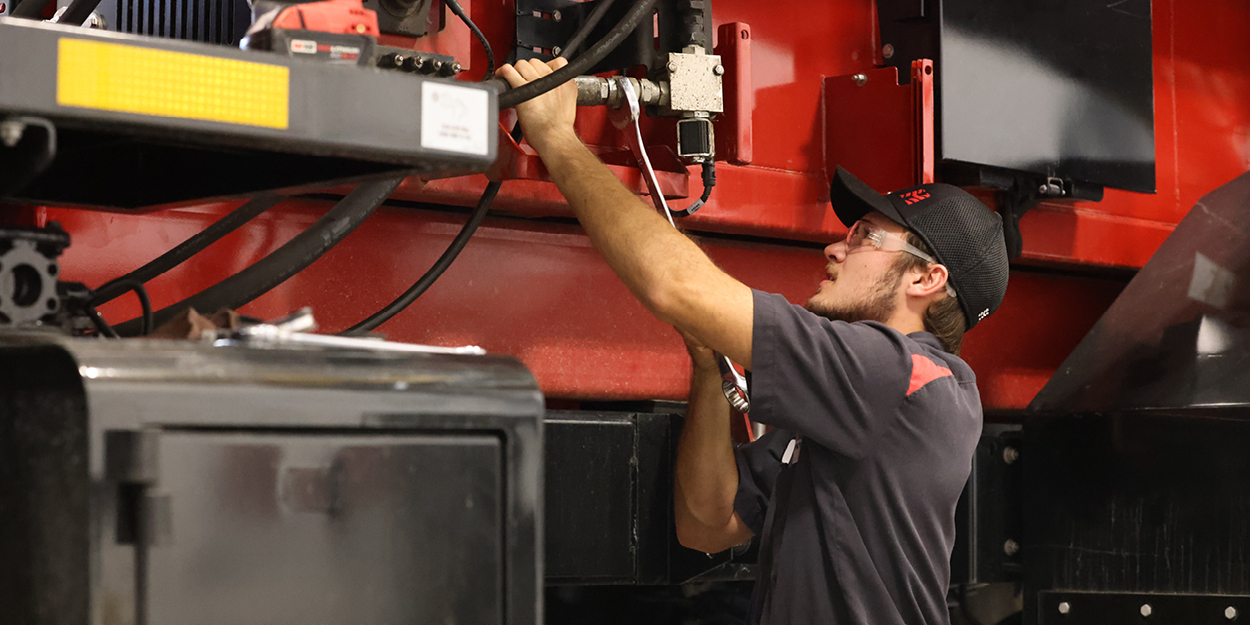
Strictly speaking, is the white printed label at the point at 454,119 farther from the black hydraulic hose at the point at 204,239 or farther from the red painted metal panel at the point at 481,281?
the red painted metal panel at the point at 481,281

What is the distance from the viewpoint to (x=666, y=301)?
1515 millimetres

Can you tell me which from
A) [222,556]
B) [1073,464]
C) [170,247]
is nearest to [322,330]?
[170,247]

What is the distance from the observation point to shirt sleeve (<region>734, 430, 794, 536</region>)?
185cm

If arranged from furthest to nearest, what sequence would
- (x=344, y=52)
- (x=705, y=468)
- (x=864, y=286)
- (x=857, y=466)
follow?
(x=864, y=286) → (x=705, y=468) → (x=857, y=466) → (x=344, y=52)

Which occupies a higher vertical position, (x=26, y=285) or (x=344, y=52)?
(x=344, y=52)

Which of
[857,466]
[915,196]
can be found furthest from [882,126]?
[857,466]

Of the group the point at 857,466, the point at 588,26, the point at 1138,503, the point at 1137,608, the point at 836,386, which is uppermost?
the point at 588,26

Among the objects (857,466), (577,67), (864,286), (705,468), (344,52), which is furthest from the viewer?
(864,286)

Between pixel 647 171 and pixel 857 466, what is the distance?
475mm

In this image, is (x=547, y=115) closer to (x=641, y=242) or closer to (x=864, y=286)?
(x=641, y=242)

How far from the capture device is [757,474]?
1.89 m

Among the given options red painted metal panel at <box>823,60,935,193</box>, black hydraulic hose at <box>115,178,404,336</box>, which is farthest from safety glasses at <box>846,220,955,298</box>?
black hydraulic hose at <box>115,178,404,336</box>

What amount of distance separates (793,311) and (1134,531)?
88 cm

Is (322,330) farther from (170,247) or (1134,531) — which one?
(1134,531)
